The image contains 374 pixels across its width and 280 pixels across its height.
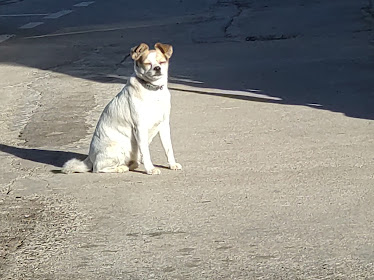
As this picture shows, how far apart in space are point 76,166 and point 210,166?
3.78 ft

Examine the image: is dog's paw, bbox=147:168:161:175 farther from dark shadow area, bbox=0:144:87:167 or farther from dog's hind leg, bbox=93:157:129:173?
dark shadow area, bbox=0:144:87:167

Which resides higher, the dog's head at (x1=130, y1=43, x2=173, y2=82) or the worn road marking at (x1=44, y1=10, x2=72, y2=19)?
the dog's head at (x1=130, y1=43, x2=173, y2=82)

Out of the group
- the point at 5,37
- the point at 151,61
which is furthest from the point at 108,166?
the point at 5,37

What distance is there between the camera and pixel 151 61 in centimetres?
755

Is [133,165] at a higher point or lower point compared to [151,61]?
lower

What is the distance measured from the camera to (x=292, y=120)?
390 inches

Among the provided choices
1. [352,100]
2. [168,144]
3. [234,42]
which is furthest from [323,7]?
[168,144]

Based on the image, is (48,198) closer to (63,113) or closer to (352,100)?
(63,113)

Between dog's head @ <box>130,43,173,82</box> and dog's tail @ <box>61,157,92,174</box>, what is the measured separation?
0.98 m

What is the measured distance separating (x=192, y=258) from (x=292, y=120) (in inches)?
178

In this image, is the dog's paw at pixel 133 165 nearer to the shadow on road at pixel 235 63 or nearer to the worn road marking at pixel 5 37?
the shadow on road at pixel 235 63

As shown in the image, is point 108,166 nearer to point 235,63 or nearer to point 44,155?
point 44,155

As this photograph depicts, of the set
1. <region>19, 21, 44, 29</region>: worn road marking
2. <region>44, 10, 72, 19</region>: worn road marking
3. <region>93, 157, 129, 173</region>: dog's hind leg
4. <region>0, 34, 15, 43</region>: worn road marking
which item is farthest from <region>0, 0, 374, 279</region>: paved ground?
<region>44, 10, 72, 19</region>: worn road marking

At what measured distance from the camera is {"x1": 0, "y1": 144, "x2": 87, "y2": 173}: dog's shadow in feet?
28.3
